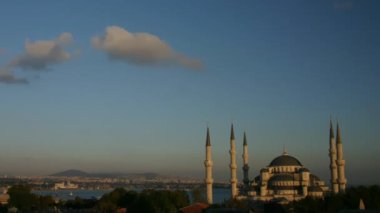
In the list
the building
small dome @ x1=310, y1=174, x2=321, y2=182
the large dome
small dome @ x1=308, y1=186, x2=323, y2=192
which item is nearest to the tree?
the building

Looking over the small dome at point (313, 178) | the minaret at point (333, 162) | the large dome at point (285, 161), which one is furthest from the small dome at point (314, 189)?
the large dome at point (285, 161)

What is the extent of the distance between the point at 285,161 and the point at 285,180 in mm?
5224

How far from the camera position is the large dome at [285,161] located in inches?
2921

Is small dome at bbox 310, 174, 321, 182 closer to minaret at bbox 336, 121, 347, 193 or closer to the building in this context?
the building

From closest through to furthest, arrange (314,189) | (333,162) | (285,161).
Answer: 1. (333,162)
2. (314,189)
3. (285,161)

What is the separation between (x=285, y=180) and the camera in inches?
2741

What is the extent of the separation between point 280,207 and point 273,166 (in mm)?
22607

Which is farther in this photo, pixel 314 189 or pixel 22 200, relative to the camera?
pixel 22 200

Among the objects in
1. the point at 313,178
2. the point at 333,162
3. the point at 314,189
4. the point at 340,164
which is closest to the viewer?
the point at 340,164

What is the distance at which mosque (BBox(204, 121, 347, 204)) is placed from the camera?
65519 mm

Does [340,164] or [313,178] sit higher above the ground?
[340,164]

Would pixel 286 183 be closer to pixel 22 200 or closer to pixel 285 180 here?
pixel 285 180

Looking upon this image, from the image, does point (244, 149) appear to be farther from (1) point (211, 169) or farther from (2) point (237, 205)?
(2) point (237, 205)

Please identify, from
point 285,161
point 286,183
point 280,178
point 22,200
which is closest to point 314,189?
point 286,183
